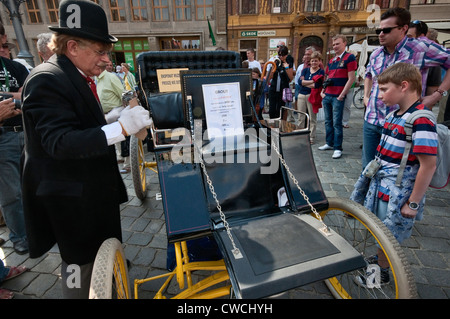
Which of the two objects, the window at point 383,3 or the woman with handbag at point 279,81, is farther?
the window at point 383,3

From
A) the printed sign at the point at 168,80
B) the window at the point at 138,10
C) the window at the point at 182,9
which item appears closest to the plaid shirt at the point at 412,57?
the printed sign at the point at 168,80

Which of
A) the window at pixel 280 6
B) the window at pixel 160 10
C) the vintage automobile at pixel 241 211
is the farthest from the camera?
the window at pixel 160 10

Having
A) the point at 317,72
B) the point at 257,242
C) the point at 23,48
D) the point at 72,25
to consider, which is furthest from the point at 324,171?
the point at 23,48

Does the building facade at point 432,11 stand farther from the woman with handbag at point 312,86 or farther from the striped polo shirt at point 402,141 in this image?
the striped polo shirt at point 402,141

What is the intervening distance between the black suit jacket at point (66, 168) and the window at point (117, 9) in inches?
824

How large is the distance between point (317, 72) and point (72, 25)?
201 inches

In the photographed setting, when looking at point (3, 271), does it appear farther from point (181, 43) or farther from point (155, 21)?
point (155, 21)

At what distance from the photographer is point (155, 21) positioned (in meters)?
17.9

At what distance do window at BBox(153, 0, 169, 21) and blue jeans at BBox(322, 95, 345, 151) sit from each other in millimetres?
17555

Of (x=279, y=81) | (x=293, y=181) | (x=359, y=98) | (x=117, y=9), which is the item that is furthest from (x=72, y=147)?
(x=117, y=9)

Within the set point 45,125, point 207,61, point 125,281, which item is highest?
point 207,61

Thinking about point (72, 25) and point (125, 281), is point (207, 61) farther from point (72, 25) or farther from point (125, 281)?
point (125, 281)

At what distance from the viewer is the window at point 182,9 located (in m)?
17.5

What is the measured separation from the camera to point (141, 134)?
5.32ft
